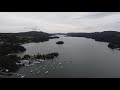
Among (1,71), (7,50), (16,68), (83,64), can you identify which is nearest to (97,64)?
(83,64)
